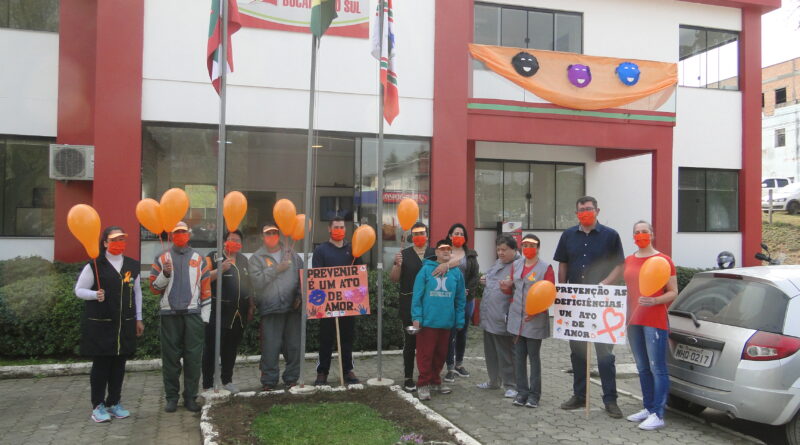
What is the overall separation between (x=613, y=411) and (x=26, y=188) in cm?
1052

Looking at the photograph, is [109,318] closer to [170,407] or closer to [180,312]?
[180,312]

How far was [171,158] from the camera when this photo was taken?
10.1 meters

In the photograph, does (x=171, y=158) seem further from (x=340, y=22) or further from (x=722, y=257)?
(x=722, y=257)

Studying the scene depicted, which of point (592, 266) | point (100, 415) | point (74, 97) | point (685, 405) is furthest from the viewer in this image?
point (74, 97)

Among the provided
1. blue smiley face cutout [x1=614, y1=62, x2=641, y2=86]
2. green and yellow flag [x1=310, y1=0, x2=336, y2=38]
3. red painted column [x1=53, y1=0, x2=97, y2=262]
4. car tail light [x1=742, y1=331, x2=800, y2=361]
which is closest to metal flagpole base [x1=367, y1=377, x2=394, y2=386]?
car tail light [x1=742, y1=331, x2=800, y2=361]

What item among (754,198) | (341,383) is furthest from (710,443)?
(754,198)

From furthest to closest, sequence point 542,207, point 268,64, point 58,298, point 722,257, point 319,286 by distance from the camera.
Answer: point 542,207 < point 722,257 < point 268,64 < point 58,298 < point 319,286

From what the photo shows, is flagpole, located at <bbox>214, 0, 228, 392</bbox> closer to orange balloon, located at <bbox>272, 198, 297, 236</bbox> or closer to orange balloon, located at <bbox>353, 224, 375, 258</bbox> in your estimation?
orange balloon, located at <bbox>272, 198, 297, 236</bbox>

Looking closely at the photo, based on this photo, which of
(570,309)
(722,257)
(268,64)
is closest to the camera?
(570,309)

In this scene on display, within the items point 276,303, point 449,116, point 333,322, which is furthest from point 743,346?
point 449,116

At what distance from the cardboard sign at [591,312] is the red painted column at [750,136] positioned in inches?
404

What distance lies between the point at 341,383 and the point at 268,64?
18.9 ft

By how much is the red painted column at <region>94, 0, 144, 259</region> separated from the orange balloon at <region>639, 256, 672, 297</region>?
7.61 m

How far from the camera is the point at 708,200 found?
14109 mm
